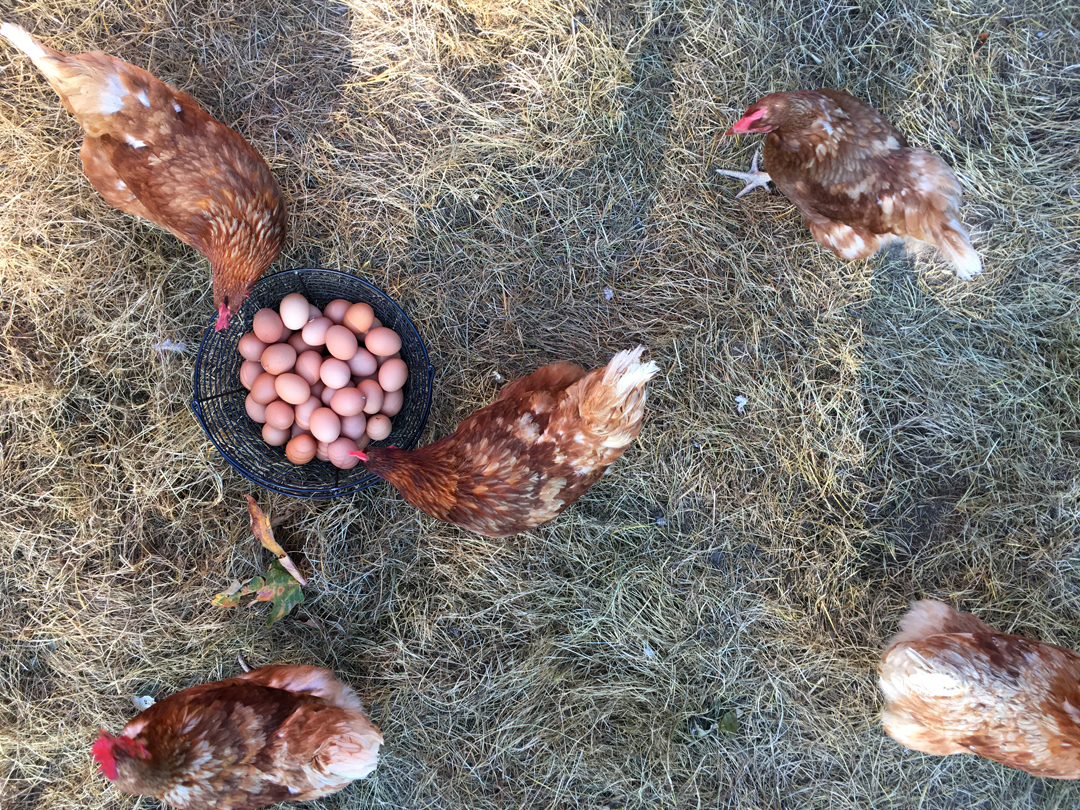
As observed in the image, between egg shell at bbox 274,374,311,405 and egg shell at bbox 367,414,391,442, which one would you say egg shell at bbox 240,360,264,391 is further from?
egg shell at bbox 367,414,391,442

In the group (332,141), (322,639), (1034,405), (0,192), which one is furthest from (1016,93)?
(0,192)

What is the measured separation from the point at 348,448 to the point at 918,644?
210 cm

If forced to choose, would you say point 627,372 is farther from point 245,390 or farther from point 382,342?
point 245,390

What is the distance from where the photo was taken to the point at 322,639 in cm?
244

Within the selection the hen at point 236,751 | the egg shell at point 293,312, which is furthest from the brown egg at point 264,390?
the hen at point 236,751

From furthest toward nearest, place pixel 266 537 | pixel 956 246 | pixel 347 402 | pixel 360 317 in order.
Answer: pixel 266 537
pixel 360 317
pixel 347 402
pixel 956 246

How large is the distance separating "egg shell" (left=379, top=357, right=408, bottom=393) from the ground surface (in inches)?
10.5

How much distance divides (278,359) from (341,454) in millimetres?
407

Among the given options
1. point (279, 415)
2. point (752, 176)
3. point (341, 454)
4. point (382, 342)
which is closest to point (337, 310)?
point (382, 342)

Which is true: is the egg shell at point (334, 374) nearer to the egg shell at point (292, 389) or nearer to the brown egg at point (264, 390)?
the egg shell at point (292, 389)

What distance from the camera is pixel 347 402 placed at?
215 cm

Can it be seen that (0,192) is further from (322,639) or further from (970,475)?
(970,475)

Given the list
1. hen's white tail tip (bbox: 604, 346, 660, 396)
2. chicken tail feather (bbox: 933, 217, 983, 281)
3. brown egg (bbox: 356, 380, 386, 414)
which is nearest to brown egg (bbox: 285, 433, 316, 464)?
brown egg (bbox: 356, 380, 386, 414)

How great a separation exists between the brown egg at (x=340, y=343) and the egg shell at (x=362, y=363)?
24 mm
